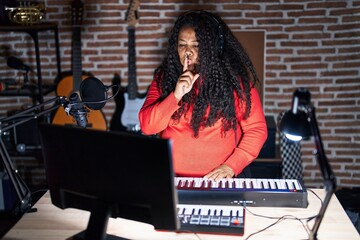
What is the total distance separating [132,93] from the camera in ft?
12.7

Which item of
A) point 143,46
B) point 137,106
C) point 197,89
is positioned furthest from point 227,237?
point 143,46

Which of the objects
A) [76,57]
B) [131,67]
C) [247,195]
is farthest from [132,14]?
[247,195]

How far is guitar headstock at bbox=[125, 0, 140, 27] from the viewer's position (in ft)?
12.3

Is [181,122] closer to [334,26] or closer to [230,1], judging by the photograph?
[230,1]

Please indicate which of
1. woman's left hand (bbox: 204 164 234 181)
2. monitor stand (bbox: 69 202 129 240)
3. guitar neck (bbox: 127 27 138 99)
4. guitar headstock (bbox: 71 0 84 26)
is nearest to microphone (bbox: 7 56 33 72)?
guitar headstock (bbox: 71 0 84 26)

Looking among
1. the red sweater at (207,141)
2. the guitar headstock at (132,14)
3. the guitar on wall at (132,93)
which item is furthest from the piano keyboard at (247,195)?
the guitar headstock at (132,14)

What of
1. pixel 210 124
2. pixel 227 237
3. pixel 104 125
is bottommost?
pixel 104 125

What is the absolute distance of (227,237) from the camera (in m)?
1.69

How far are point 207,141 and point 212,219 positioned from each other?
0.65m

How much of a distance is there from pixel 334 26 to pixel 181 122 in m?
2.03

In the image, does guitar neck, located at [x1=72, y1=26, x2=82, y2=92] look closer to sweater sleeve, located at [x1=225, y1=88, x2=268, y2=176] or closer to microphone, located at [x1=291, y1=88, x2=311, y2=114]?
sweater sleeve, located at [x1=225, y1=88, x2=268, y2=176]

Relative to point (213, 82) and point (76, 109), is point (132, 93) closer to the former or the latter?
point (213, 82)

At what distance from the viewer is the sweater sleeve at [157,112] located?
2.21 metres

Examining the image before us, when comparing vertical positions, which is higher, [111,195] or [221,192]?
[111,195]
